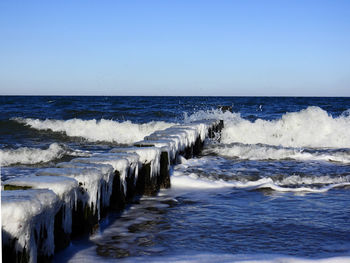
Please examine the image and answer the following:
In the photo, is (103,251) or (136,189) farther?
(136,189)

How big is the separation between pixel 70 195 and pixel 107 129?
11.6m

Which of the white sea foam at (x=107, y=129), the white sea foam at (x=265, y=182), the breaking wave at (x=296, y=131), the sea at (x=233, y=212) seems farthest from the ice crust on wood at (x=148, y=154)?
the white sea foam at (x=107, y=129)

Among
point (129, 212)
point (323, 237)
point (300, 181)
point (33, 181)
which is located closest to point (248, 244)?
point (323, 237)

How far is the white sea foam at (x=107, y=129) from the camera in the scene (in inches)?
540

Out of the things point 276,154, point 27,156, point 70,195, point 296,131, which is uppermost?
point 70,195

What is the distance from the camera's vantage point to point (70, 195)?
285 cm

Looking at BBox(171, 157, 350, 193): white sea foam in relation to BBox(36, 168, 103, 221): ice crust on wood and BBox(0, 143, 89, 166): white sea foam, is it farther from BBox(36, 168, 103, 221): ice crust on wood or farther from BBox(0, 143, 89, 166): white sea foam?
BBox(0, 143, 89, 166): white sea foam

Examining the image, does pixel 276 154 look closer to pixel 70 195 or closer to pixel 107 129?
pixel 70 195

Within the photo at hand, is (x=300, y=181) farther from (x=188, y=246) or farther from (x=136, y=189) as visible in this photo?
(x=188, y=246)

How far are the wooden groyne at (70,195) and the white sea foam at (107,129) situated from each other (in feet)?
26.6

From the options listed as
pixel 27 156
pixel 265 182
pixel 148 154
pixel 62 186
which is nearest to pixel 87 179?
pixel 62 186

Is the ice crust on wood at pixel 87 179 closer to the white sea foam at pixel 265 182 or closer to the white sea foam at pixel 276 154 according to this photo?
the white sea foam at pixel 265 182

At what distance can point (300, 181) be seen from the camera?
5.92m

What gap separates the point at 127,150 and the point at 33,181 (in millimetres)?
2023
